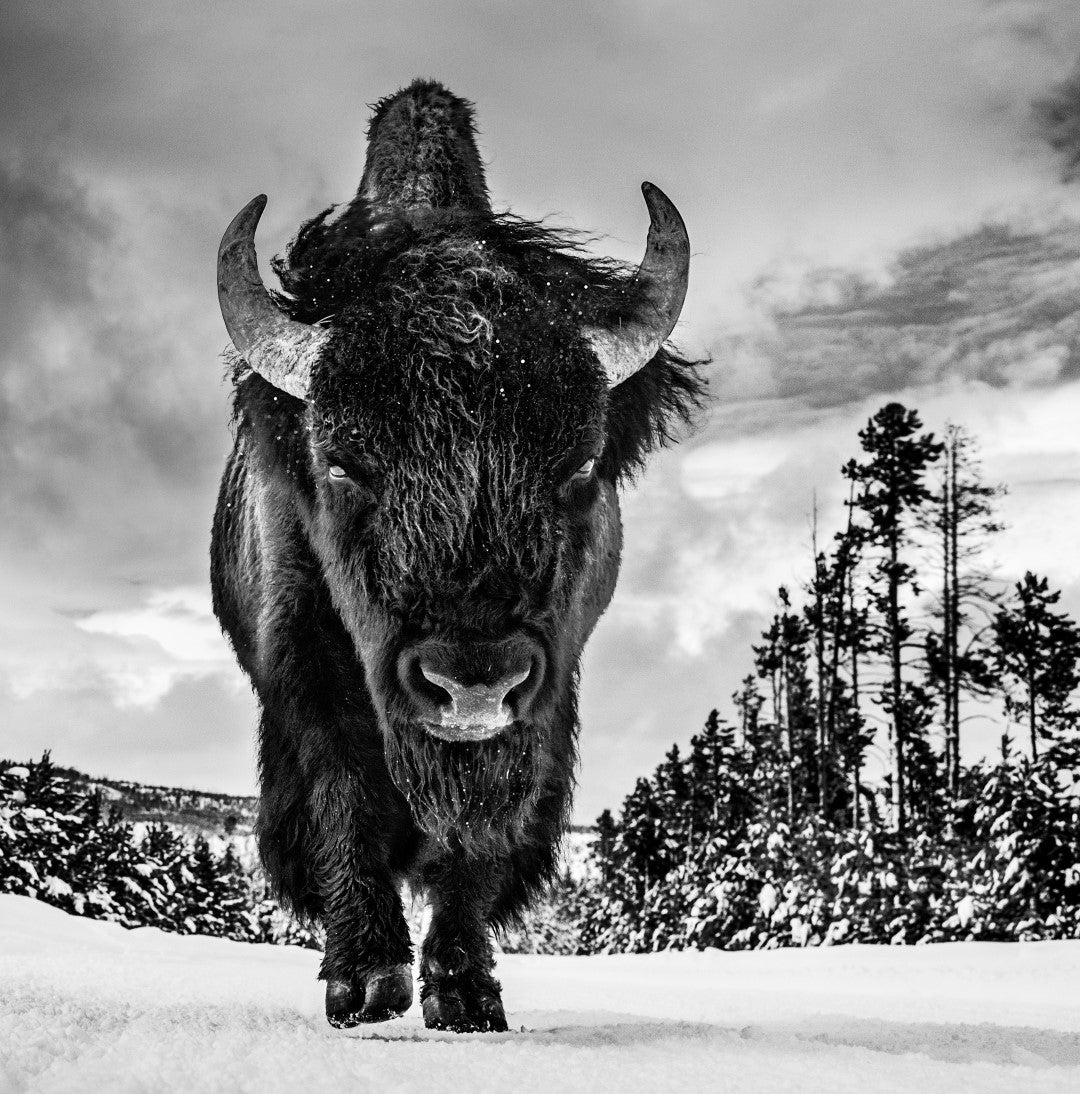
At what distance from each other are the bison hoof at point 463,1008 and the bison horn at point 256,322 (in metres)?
2.26

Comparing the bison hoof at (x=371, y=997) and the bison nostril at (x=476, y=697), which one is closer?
the bison nostril at (x=476, y=697)

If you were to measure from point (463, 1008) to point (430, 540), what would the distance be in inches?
69.3

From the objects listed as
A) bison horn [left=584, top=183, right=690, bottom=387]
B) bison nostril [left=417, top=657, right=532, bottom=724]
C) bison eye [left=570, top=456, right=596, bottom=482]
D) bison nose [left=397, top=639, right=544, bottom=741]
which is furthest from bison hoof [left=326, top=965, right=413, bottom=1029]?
bison horn [left=584, top=183, right=690, bottom=387]

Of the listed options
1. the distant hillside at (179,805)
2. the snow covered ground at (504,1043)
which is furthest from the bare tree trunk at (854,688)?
the distant hillside at (179,805)

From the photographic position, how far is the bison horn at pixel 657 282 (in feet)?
14.2

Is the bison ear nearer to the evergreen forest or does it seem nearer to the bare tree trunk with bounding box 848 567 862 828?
the evergreen forest

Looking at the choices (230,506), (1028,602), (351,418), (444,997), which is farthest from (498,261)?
(1028,602)

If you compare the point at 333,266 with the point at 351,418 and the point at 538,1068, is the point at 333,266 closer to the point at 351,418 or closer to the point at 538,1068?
the point at 351,418

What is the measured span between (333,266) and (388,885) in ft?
8.06

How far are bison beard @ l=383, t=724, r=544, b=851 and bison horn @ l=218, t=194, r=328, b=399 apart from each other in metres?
1.38

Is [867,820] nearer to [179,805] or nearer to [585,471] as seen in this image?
[585,471]

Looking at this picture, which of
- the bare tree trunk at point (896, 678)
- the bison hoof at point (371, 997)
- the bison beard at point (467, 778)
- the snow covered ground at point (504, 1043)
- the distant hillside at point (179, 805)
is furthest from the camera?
the distant hillside at point (179, 805)

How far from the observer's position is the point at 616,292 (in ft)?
14.7

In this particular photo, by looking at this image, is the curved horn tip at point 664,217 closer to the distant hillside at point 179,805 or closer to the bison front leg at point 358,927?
the bison front leg at point 358,927
